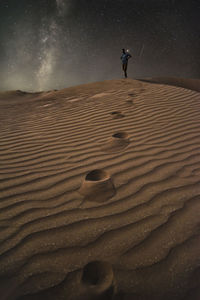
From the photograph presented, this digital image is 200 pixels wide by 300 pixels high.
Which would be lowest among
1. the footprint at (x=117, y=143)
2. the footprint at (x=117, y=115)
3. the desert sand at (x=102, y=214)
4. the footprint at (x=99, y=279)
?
the footprint at (x=99, y=279)

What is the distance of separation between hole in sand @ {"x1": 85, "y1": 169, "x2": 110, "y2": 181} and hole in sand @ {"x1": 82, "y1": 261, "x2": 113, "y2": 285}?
2.76 feet

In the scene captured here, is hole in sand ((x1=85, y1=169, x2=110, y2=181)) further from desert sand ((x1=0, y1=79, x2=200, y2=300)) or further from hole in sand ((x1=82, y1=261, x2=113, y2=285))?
hole in sand ((x1=82, y1=261, x2=113, y2=285))

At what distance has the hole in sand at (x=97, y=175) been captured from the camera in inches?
71.0

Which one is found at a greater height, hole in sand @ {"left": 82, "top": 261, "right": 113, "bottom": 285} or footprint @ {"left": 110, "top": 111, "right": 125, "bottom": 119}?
footprint @ {"left": 110, "top": 111, "right": 125, "bottom": 119}

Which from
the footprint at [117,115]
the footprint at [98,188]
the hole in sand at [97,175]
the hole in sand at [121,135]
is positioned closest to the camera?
the footprint at [98,188]

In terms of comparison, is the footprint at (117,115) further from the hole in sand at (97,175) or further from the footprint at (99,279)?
the footprint at (99,279)

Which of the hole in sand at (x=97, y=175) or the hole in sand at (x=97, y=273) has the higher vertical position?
the hole in sand at (x=97, y=175)

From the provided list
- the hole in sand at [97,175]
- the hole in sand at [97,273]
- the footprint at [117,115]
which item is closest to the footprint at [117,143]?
the hole in sand at [97,175]

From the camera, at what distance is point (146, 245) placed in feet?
3.75

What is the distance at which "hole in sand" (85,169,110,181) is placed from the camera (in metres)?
1.80

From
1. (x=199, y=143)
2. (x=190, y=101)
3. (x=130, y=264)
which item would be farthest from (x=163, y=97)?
(x=130, y=264)

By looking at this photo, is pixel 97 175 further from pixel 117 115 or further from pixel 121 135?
pixel 117 115

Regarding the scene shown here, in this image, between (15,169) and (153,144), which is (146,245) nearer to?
Result: (153,144)

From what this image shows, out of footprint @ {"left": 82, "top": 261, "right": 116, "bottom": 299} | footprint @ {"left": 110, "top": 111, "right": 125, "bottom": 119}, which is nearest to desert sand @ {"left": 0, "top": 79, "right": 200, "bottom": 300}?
footprint @ {"left": 82, "top": 261, "right": 116, "bottom": 299}
